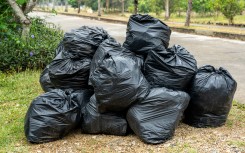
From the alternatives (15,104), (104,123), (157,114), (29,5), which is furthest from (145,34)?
(29,5)

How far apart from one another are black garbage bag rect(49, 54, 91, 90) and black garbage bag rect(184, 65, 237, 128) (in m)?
1.23

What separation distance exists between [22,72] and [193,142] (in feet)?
14.2

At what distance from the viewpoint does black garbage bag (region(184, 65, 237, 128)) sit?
3.79m

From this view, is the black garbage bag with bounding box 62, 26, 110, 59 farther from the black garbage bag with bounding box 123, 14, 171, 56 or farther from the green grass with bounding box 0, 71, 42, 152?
the green grass with bounding box 0, 71, 42, 152

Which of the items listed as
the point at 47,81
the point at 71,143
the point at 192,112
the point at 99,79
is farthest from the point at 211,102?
the point at 47,81

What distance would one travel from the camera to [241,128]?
3879 mm

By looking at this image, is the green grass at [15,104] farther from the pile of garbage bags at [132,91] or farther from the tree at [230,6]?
the tree at [230,6]

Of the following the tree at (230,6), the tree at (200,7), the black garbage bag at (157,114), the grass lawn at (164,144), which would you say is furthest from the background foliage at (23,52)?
the tree at (200,7)

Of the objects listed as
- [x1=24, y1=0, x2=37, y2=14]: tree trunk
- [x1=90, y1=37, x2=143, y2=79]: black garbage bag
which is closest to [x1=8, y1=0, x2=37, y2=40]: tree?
[x1=24, y1=0, x2=37, y2=14]: tree trunk

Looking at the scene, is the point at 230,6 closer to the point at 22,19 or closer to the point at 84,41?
the point at 22,19

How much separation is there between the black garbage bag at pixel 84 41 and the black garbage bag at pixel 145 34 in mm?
421

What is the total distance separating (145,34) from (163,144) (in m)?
1.22

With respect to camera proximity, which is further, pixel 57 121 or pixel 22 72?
pixel 22 72

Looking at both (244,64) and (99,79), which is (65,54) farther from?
(244,64)
